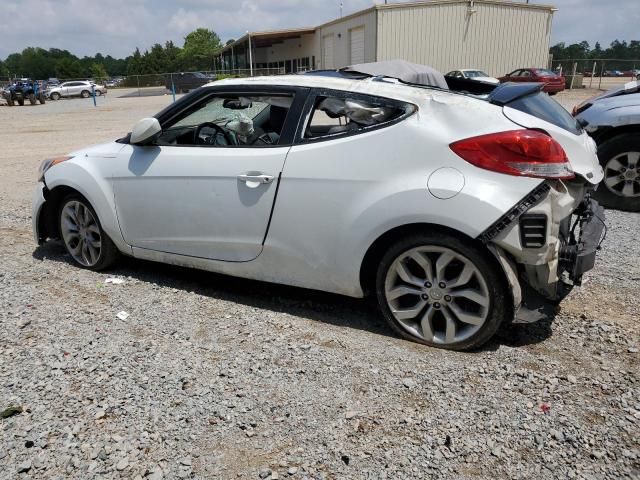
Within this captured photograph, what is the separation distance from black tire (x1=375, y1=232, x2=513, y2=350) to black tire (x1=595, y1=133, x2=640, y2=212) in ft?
13.2

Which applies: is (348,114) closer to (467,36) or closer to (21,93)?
(467,36)

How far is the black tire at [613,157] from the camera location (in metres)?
6.06

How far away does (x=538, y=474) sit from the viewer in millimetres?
2221

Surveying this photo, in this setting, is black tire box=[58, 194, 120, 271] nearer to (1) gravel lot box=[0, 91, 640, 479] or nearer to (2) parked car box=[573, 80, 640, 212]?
(1) gravel lot box=[0, 91, 640, 479]

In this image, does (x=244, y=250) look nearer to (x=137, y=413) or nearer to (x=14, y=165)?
(x=137, y=413)

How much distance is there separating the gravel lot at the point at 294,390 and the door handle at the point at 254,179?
909 millimetres

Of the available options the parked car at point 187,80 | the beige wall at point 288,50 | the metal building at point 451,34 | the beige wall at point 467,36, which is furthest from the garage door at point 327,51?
the parked car at point 187,80

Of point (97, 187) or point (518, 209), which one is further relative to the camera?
point (97, 187)

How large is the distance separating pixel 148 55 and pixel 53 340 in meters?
101

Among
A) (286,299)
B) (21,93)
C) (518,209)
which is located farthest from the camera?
(21,93)

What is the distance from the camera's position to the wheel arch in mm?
2934

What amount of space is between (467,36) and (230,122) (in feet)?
120

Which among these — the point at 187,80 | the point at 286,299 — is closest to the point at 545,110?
the point at 286,299

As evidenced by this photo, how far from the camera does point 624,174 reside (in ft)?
20.2
